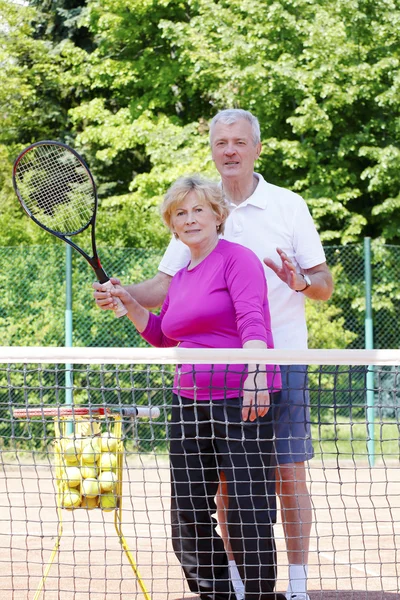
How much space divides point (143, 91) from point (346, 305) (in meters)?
9.20

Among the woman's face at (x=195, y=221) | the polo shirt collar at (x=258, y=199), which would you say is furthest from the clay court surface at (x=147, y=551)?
the polo shirt collar at (x=258, y=199)

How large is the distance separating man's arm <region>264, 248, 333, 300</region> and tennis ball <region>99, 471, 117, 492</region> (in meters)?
1.03

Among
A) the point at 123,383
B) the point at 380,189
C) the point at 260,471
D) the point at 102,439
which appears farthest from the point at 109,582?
the point at 380,189

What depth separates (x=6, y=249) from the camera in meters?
9.70

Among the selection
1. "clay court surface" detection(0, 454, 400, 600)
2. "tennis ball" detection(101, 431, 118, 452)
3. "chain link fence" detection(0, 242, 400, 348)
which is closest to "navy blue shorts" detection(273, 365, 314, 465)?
"clay court surface" detection(0, 454, 400, 600)

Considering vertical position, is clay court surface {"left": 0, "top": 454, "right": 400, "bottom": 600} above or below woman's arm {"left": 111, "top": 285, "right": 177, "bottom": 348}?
below

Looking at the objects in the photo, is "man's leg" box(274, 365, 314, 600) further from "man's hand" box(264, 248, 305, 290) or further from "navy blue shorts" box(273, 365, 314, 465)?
"man's hand" box(264, 248, 305, 290)

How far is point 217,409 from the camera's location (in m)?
3.52

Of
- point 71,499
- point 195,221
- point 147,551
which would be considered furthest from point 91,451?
point 195,221

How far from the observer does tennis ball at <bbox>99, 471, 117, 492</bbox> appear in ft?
12.5

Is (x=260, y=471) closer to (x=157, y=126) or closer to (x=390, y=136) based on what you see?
(x=390, y=136)

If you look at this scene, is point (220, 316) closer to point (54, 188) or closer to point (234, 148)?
point (234, 148)

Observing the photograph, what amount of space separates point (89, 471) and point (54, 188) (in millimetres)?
1579

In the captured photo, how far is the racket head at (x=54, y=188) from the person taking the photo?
4.68 meters
